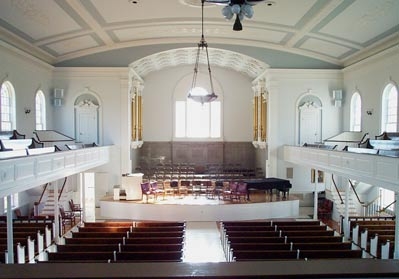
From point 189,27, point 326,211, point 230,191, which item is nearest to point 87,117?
point 189,27

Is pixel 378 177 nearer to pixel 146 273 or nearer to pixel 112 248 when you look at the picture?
pixel 112 248

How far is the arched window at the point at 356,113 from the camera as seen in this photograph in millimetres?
20117

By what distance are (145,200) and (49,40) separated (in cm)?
887

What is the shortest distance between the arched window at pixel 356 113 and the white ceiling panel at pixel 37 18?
46.6ft

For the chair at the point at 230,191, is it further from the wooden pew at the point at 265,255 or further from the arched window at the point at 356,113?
the wooden pew at the point at 265,255

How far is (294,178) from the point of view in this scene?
2186cm

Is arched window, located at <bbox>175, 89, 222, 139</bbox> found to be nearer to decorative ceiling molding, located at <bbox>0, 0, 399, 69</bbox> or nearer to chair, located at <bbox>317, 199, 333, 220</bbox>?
decorative ceiling molding, located at <bbox>0, 0, 399, 69</bbox>

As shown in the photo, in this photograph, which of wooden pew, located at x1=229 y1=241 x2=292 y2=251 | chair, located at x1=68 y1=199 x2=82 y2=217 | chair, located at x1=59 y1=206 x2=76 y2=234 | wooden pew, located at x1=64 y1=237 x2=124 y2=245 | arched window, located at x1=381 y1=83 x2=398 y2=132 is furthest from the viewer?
chair, located at x1=68 y1=199 x2=82 y2=217

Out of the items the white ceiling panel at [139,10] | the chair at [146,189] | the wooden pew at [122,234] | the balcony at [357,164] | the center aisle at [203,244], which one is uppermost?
the white ceiling panel at [139,10]

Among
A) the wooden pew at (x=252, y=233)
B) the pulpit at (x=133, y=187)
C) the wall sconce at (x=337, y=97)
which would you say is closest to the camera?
the wooden pew at (x=252, y=233)

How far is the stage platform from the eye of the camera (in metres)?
18.6

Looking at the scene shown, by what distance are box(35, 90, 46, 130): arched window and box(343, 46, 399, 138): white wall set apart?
16271 millimetres

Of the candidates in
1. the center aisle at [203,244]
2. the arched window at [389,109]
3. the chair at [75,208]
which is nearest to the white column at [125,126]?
the chair at [75,208]

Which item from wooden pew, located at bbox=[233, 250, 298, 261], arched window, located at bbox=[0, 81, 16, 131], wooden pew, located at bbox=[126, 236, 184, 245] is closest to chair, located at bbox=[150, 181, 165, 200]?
arched window, located at bbox=[0, 81, 16, 131]
